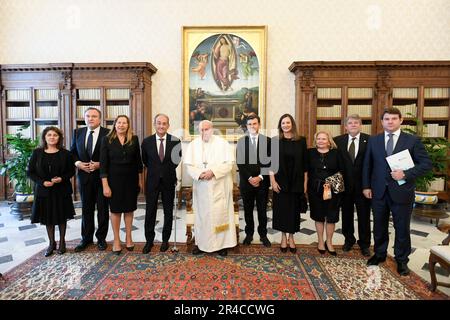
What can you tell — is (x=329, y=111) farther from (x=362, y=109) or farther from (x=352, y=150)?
(x=352, y=150)

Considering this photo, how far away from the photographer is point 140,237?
3910 millimetres

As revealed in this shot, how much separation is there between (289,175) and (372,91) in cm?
380

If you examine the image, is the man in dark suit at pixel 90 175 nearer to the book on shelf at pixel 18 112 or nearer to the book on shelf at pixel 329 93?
the book on shelf at pixel 18 112

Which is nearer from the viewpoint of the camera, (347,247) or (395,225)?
(395,225)

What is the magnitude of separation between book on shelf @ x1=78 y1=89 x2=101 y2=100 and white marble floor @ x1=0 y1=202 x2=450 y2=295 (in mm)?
2564

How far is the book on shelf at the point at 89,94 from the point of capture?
18.9 feet

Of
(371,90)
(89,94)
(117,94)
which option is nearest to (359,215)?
(371,90)

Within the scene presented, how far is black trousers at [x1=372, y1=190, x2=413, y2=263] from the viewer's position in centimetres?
277

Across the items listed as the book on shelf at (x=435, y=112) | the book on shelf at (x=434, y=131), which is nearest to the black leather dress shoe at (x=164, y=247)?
the book on shelf at (x=434, y=131)

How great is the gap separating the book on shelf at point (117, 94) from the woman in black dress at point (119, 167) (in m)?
2.94

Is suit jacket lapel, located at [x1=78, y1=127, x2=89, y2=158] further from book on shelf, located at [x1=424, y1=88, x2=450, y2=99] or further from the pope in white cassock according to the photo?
book on shelf, located at [x1=424, y1=88, x2=450, y2=99]

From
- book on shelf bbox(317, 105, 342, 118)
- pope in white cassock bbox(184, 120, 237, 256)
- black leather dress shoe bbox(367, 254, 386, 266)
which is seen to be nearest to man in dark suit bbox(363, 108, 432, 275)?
black leather dress shoe bbox(367, 254, 386, 266)

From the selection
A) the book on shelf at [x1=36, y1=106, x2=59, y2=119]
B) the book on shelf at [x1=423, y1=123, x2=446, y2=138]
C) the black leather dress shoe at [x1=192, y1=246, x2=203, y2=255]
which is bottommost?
the black leather dress shoe at [x1=192, y1=246, x2=203, y2=255]
